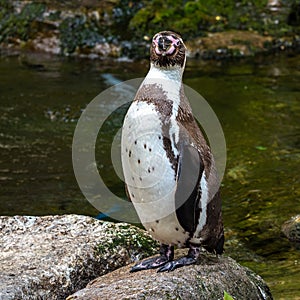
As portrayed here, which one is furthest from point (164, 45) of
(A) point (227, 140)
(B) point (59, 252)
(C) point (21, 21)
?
(C) point (21, 21)

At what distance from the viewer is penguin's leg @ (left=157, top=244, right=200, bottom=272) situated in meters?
4.93

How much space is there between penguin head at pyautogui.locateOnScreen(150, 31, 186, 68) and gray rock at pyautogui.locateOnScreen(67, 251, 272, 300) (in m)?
1.36

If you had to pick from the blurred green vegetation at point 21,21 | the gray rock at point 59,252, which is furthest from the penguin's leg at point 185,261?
the blurred green vegetation at point 21,21

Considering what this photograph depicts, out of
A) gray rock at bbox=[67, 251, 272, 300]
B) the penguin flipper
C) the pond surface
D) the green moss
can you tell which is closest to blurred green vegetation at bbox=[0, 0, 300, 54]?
the green moss

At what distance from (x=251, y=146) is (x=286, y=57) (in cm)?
609

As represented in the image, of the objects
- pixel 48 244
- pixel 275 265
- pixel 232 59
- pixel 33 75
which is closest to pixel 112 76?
pixel 33 75

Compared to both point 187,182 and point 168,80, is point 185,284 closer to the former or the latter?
point 187,182

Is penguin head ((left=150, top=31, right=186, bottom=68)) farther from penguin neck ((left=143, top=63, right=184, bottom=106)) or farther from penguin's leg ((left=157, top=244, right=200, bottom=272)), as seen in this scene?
penguin's leg ((left=157, top=244, right=200, bottom=272))

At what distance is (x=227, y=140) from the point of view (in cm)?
1170

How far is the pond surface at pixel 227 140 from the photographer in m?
8.23

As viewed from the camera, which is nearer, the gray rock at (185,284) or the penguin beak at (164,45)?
the gray rock at (185,284)

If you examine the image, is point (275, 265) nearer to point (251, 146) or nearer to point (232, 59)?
point (251, 146)

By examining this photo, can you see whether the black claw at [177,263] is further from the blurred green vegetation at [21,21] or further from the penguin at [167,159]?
the blurred green vegetation at [21,21]

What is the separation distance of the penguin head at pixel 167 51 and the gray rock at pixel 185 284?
4.48 ft
